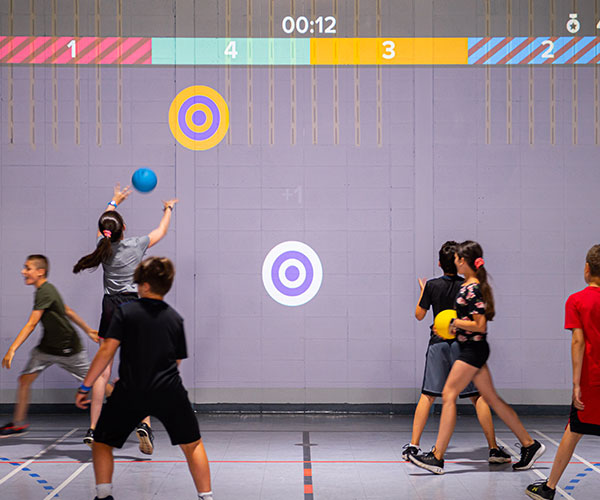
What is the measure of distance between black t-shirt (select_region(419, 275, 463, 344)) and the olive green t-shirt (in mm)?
2880

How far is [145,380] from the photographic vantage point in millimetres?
3865

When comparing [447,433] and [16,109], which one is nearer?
[447,433]

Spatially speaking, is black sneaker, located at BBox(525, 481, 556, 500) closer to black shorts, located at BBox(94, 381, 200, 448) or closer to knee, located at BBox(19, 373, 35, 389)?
black shorts, located at BBox(94, 381, 200, 448)

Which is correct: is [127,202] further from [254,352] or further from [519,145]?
[519,145]

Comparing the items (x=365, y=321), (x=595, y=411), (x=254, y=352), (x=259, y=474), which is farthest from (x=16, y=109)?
(x=595, y=411)

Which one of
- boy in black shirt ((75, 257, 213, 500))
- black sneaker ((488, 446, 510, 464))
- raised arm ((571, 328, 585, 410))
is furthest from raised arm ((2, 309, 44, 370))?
raised arm ((571, 328, 585, 410))

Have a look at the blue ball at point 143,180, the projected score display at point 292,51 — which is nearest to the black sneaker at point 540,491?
the blue ball at point 143,180

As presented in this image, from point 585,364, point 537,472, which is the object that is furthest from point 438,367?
point 585,364

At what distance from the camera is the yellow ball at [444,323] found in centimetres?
546

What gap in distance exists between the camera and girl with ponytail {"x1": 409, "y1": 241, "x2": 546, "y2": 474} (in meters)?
5.14

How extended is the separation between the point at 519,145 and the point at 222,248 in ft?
10.7

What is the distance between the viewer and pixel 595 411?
14.2 ft

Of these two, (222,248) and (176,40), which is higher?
(176,40)

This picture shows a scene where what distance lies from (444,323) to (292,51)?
3602 mm
